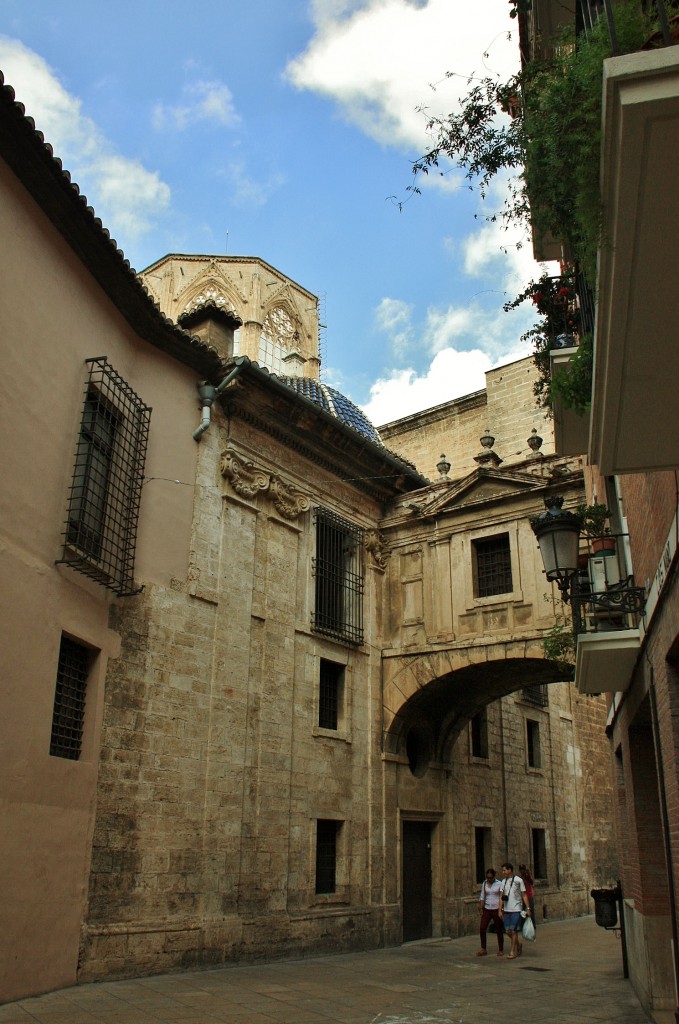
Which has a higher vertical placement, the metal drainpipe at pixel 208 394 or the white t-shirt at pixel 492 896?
the metal drainpipe at pixel 208 394

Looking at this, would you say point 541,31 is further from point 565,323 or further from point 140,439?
point 140,439

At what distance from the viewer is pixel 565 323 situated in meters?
8.71

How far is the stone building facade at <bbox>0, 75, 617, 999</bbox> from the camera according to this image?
9.03 metres

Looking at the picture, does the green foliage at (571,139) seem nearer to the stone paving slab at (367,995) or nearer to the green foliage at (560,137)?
the green foliage at (560,137)

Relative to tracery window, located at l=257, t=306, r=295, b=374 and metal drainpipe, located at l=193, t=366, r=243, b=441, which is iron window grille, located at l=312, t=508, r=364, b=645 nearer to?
metal drainpipe, located at l=193, t=366, r=243, b=441

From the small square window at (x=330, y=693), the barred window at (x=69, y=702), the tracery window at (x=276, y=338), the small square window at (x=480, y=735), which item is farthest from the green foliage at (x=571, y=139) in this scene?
the tracery window at (x=276, y=338)

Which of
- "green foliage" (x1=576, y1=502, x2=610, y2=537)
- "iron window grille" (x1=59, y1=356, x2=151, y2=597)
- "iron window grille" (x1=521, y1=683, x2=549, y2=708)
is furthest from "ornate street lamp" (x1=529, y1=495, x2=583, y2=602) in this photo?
"iron window grille" (x1=521, y1=683, x2=549, y2=708)

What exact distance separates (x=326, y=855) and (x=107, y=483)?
23.9ft

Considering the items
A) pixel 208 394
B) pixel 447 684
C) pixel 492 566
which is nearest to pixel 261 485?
pixel 208 394

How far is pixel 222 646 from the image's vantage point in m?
12.1

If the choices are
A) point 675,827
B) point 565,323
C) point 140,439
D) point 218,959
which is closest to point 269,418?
point 140,439

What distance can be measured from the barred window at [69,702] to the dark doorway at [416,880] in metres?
8.02

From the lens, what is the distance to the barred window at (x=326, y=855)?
13422 millimetres

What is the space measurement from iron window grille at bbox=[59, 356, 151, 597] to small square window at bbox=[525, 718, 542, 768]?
14075 mm
